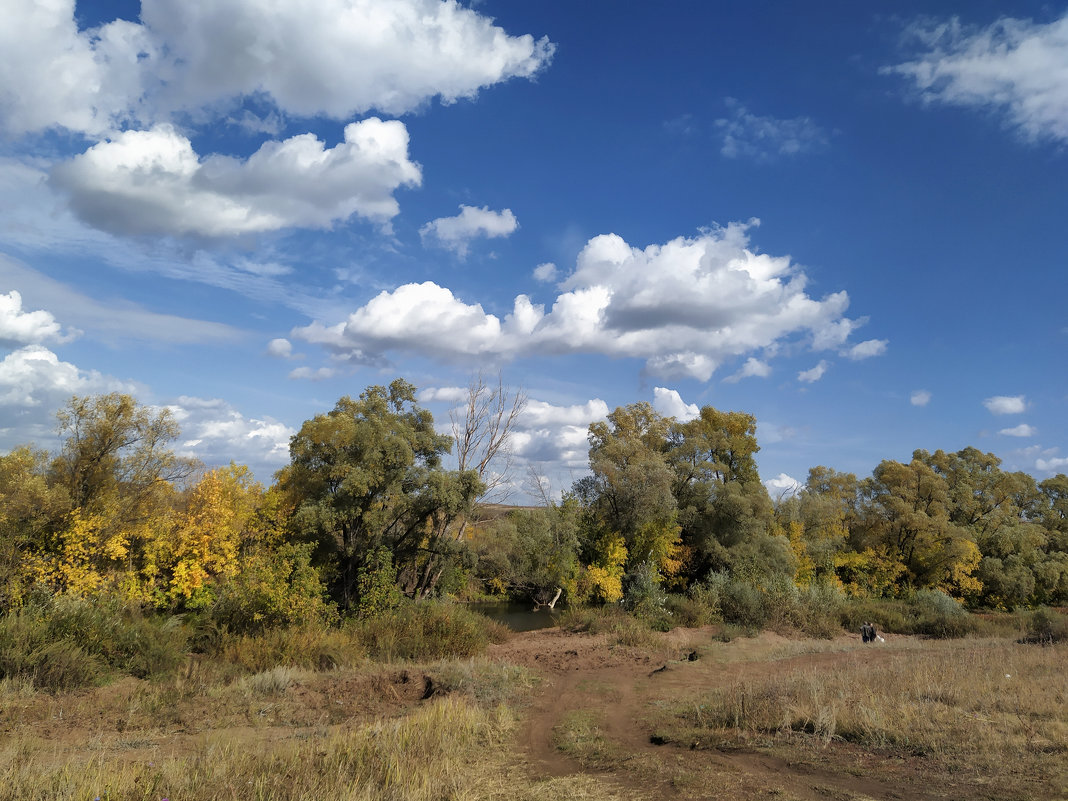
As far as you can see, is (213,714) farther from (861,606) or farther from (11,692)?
(861,606)

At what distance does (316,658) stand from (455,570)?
10102mm

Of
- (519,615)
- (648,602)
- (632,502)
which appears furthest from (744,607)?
(519,615)

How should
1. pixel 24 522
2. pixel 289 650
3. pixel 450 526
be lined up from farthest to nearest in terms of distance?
pixel 450 526, pixel 24 522, pixel 289 650

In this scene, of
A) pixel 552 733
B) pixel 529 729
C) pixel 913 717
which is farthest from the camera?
pixel 529 729

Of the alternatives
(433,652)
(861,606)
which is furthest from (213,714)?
(861,606)

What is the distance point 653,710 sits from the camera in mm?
12383

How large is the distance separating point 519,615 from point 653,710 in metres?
23.5

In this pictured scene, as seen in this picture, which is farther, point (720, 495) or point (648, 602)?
point (720, 495)

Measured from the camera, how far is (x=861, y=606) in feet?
88.9

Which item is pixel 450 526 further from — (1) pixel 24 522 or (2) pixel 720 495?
(1) pixel 24 522

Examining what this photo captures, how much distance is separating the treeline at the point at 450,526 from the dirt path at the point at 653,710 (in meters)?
5.93

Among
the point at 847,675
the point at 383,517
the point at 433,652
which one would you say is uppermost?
the point at 383,517

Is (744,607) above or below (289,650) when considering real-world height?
above

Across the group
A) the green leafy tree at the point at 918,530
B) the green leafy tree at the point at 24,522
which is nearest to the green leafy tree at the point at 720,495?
the green leafy tree at the point at 918,530
